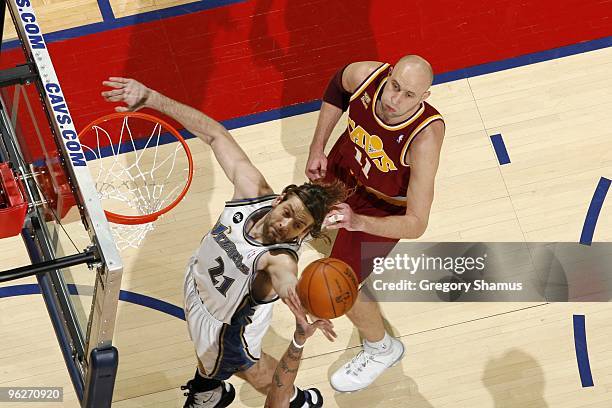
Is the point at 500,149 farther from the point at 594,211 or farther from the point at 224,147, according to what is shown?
the point at 224,147

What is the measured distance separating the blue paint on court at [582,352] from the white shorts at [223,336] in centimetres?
227

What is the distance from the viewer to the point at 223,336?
5367mm

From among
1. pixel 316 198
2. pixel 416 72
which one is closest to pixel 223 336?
pixel 316 198

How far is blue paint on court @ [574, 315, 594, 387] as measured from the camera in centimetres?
629

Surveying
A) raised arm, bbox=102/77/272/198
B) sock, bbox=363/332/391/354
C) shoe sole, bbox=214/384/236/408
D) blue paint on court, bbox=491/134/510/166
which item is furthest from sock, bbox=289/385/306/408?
blue paint on court, bbox=491/134/510/166

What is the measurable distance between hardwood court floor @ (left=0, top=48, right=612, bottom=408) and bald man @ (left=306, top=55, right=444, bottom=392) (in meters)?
0.26

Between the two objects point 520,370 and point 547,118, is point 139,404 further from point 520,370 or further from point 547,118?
point 547,118

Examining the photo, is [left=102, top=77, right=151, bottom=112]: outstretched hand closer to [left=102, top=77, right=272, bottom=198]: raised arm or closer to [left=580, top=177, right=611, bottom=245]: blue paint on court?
[left=102, top=77, right=272, bottom=198]: raised arm

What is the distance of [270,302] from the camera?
17.2 feet

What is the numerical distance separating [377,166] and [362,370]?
142cm

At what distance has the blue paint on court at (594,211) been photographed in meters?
6.70

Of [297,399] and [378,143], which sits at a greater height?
[378,143]

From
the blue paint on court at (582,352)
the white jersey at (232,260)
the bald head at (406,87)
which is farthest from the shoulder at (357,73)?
the blue paint on court at (582,352)

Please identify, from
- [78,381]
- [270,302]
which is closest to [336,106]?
[270,302]
